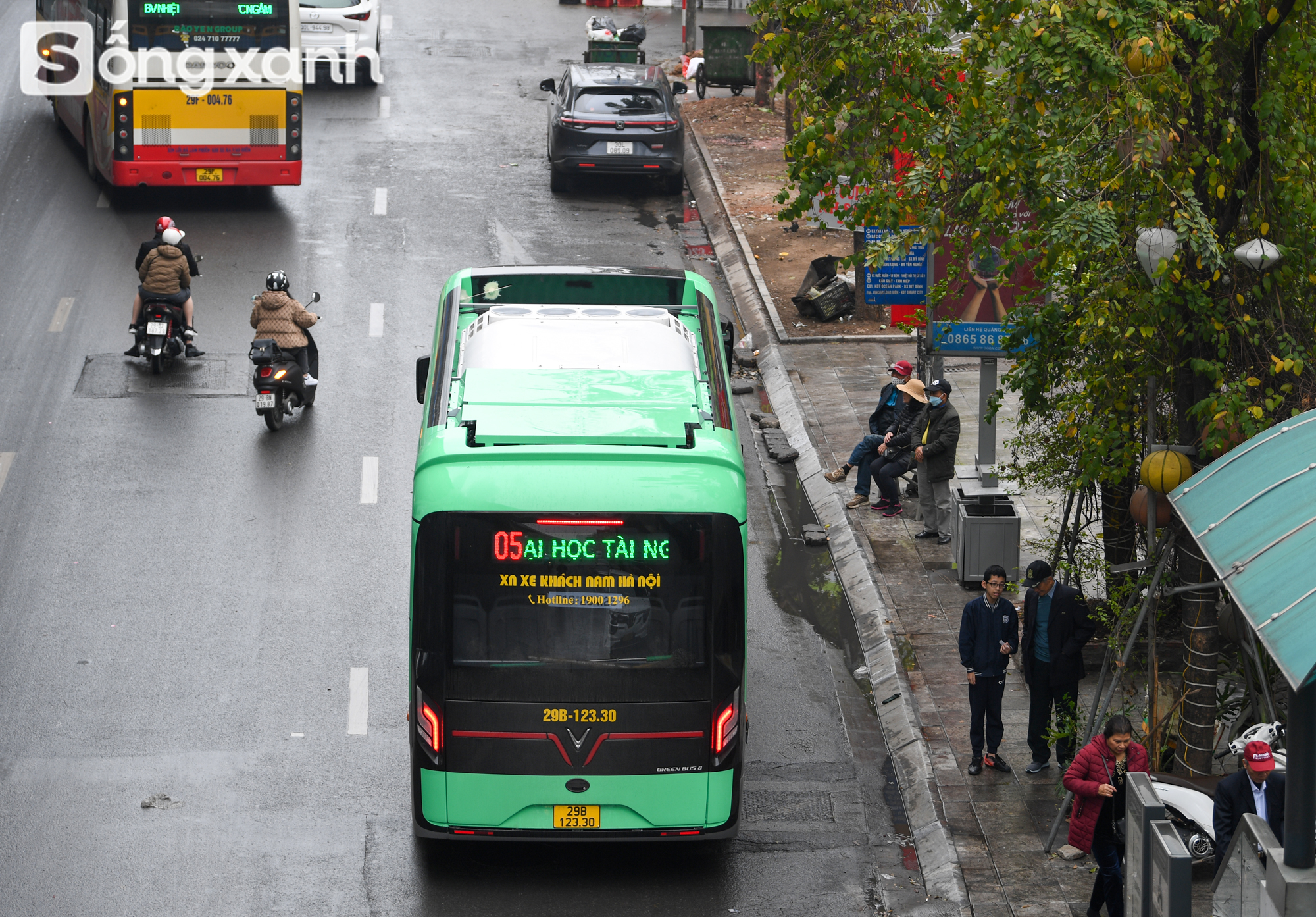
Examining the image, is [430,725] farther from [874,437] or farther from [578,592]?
[874,437]

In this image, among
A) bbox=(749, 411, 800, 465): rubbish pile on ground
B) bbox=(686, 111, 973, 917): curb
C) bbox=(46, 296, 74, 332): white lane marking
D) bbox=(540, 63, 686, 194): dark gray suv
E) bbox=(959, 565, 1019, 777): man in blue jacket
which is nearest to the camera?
bbox=(686, 111, 973, 917): curb

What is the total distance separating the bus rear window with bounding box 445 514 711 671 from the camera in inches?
378

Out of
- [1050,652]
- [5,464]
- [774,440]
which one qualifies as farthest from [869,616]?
[5,464]

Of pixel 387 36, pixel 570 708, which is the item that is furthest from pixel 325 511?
pixel 387 36

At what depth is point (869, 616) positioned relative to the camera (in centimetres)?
1435

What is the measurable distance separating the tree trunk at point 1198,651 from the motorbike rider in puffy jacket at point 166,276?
12542 millimetres

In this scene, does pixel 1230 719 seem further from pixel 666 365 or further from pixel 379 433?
pixel 379 433

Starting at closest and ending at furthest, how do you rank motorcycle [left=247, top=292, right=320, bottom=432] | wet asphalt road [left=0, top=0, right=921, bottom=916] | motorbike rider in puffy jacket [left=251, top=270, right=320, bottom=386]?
wet asphalt road [left=0, top=0, right=921, bottom=916]
motorcycle [left=247, top=292, right=320, bottom=432]
motorbike rider in puffy jacket [left=251, top=270, right=320, bottom=386]

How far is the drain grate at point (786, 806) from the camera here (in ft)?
37.7

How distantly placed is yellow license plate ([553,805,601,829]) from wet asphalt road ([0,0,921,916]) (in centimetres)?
58

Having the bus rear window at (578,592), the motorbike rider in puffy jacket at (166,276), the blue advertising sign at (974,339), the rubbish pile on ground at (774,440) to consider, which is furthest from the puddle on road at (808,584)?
the motorbike rider in puffy jacket at (166,276)

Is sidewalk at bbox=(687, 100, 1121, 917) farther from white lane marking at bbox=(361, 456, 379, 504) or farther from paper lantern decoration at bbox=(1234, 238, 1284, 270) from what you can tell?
white lane marking at bbox=(361, 456, 379, 504)

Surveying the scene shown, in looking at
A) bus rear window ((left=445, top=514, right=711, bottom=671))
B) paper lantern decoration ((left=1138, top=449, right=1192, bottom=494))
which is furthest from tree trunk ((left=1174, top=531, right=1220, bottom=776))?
bus rear window ((left=445, top=514, right=711, bottom=671))

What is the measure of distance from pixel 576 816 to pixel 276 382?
866cm
